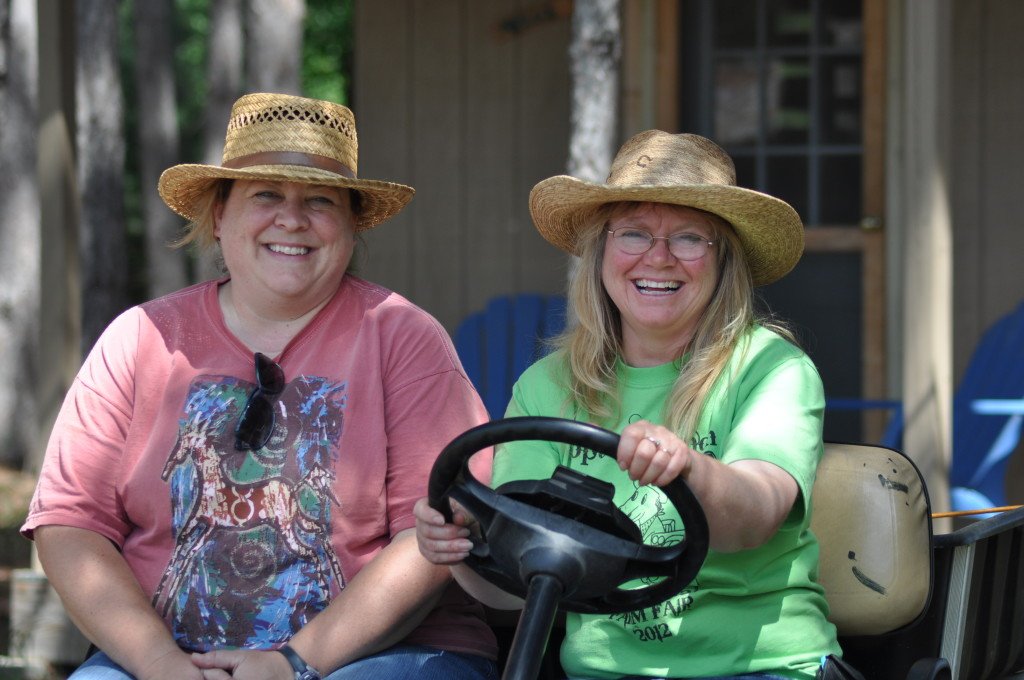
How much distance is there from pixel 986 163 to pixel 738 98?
1085 millimetres

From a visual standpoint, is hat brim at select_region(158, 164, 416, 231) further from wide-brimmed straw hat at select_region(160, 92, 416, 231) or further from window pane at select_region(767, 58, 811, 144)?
window pane at select_region(767, 58, 811, 144)

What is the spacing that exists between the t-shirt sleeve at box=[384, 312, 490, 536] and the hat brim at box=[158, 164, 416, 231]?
0.31 meters

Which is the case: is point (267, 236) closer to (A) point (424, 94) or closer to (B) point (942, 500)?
(B) point (942, 500)

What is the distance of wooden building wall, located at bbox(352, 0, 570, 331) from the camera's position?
5.88 m

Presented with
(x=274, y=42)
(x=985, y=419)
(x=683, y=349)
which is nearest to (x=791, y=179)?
(x=985, y=419)

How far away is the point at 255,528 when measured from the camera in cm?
262

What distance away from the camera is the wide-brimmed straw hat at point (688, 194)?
2455 millimetres

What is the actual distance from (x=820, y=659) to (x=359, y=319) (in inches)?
45.7

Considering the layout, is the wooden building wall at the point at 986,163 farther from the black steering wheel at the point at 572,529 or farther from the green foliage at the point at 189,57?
the green foliage at the point at 189,57

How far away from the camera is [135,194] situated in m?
21.3

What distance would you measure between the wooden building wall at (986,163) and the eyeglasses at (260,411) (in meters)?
3.76

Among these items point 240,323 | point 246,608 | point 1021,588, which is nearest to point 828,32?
point 1021,588

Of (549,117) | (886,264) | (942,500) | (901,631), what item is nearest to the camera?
(901,631)

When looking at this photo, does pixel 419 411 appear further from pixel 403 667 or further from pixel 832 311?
pixel 832 311
